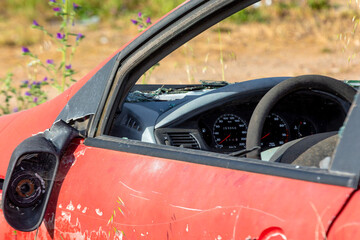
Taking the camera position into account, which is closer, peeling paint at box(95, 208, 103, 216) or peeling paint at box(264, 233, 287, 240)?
peeling paint at box(264, 233, 287, 240)

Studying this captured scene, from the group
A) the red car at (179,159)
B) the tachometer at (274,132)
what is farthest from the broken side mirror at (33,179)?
the tachometer at (274,132)

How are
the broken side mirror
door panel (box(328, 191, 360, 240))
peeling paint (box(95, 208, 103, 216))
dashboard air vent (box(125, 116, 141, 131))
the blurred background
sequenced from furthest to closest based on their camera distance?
the blurred background → dashboard air vent (box(125, 116, 141, 131)) → the broken side mirror → peeling paint (box(95, 208, 103, 216)) → door panel (box(328, 191, 360, 240))

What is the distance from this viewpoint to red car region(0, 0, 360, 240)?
1.93 metres

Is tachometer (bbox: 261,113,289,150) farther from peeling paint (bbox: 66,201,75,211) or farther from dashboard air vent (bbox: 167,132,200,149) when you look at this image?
peeling paint (bbox: 66,201,75,211)

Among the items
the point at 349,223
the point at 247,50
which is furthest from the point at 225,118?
the point at 247,50

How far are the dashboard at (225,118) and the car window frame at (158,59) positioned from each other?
154 mm

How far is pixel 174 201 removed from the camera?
2.22 metres

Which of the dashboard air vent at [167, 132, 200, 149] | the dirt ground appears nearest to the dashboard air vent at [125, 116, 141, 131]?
the dashboard air vent at [167, 132, 200, 149]

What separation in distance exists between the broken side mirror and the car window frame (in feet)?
0.38

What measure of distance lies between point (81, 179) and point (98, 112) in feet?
0.88

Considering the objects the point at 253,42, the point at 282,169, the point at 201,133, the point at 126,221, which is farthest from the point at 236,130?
the point at 253,42

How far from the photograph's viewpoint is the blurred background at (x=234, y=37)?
1145cm

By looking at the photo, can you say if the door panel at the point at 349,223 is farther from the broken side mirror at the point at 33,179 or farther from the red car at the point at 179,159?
the broken side mirror at the point at 33,179

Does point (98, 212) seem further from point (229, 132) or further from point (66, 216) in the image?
Answer: point (229, 132)
